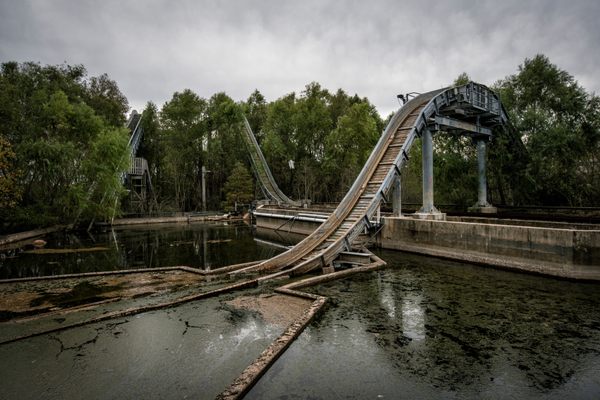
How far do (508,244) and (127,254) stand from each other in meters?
15.9

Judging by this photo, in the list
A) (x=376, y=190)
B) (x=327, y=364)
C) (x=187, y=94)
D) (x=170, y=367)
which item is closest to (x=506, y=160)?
(x=376, y=190)

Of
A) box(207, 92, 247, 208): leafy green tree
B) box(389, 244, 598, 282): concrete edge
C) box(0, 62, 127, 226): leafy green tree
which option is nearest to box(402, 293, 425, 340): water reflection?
box(389, 244, 598, 282): concrete edge

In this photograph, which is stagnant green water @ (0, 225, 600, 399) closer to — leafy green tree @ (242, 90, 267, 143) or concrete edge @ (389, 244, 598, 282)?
concrete edge @ (389, 244, 598, 282)

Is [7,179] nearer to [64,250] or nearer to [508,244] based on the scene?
[64,250]

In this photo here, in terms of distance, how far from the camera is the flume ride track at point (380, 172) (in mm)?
11336

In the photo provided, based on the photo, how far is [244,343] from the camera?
5.61m

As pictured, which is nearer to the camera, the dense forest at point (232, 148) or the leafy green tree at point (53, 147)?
the dense forest at point (232, 148)

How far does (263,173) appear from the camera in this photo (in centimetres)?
3881

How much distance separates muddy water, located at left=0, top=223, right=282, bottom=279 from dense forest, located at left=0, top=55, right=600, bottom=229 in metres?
4.69

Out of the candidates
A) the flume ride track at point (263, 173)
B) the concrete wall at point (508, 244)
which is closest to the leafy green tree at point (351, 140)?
the flume ride track at point (263, 173)

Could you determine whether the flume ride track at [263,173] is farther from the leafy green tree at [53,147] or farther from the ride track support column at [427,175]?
the ride track support column at [427,175]

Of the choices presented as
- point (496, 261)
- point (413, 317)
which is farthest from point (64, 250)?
point (496, 261)

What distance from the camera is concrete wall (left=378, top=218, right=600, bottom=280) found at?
30.1ft

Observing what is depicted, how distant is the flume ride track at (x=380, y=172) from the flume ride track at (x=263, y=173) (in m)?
19.6
